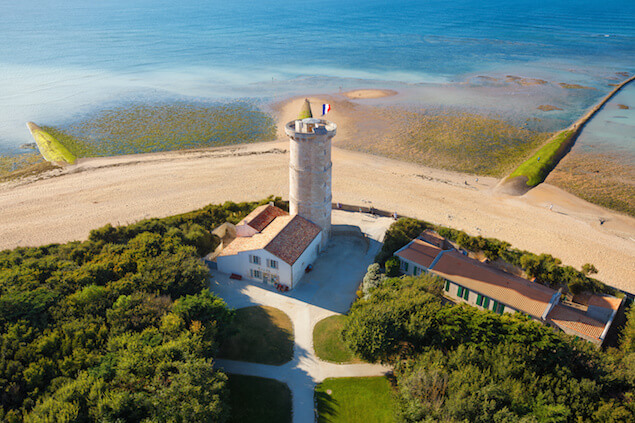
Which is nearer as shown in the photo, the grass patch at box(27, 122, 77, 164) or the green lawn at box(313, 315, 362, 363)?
the green lawn at box(313, 315, 362, 363)

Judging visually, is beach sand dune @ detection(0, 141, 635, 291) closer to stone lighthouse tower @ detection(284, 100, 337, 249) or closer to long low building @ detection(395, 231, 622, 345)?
long low building @ detection(395, 231, 622, 345)

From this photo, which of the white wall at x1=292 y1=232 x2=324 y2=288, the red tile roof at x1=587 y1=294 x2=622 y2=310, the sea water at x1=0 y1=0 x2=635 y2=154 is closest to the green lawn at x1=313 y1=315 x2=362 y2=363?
the white wall at x1=292 y1=232 x2=324 y2=288

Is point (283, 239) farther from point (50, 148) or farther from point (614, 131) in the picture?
point (614, 131)

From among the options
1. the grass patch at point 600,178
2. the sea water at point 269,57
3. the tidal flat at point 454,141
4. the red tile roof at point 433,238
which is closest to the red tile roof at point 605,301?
the red tile roof at point 433,238

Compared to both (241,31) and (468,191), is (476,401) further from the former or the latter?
(241,31)

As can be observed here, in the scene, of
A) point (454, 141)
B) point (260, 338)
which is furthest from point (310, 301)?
point (454, 141)

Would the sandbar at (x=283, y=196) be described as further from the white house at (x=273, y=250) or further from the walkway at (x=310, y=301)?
the white house at (x=273, y=250)
